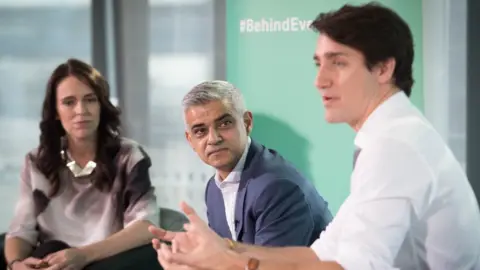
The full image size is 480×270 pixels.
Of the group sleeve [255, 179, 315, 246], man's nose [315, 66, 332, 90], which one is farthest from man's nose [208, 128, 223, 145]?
man's nose [315, 66, 332, 90]

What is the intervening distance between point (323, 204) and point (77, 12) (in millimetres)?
1902

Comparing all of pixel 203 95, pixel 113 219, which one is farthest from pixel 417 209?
pixel 113 219

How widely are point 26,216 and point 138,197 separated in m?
0.50

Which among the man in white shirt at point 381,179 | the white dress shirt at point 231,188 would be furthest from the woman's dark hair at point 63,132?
the man in white shirt at point 381,179

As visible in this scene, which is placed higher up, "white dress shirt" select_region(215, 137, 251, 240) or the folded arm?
"white dress shirt" select_region(215, 137, 251, 240)

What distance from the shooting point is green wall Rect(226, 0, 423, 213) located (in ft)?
9.61

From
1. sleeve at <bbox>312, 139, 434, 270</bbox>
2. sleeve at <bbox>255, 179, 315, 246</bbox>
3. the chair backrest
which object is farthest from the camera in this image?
the chair backrest

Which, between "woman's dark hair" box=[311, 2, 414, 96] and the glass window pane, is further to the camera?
the glass window pane

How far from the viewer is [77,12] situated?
326 centimetres

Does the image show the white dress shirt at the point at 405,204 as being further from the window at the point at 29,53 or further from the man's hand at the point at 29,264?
the window at the point at 29,53

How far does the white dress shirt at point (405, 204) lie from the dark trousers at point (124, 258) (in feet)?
3.57

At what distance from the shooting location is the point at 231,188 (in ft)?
6.74

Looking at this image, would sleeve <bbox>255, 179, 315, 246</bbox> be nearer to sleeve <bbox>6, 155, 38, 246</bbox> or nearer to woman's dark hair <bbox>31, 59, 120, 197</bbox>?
woman's dark hair <bbox>31, 59, 120, 197</bbox>

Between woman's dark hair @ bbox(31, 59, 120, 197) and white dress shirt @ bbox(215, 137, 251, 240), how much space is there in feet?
2.18
